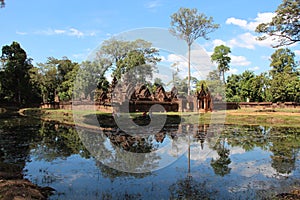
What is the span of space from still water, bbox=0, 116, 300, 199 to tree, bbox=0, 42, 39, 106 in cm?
3410

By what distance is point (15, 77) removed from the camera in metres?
48.5

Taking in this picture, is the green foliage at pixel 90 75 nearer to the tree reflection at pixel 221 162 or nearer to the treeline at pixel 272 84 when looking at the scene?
the treeline at pixel 272 84

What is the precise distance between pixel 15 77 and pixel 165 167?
45.8m

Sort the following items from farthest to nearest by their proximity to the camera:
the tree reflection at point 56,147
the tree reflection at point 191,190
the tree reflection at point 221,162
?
the tree reflection at point 56,147 < the tree reflection at point 221,162 < the tree reflection at point 191,190

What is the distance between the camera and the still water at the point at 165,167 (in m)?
7.72

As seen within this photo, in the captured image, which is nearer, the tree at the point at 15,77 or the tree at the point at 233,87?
the tree at the point at 15,77

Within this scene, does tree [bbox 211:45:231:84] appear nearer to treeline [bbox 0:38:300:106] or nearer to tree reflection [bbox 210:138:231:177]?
treeline [bbox 0:38:300:106]

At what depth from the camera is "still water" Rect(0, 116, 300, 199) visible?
7719mm

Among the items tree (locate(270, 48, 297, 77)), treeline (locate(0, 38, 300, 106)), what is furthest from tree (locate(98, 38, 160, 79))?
tree (locate(270, 48, 297, 77))

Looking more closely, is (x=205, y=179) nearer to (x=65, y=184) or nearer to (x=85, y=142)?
(x=65, y=184)

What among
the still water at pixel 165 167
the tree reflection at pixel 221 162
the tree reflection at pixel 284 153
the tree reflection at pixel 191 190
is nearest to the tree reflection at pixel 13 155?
the still water at pixel 165 167

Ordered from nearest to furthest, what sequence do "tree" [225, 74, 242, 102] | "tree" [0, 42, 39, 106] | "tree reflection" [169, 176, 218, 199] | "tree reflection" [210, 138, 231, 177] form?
1. "tree reflection" [169, 176, 218, 199]
2. "tree reflection" [210, 138, 231, 177]
3. "tree" [0, 42, 39, 106]
4. "tree" [225, 74, 242, 102]

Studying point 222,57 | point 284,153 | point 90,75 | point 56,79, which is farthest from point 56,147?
point 222,57

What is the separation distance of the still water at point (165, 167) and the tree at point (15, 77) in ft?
112
